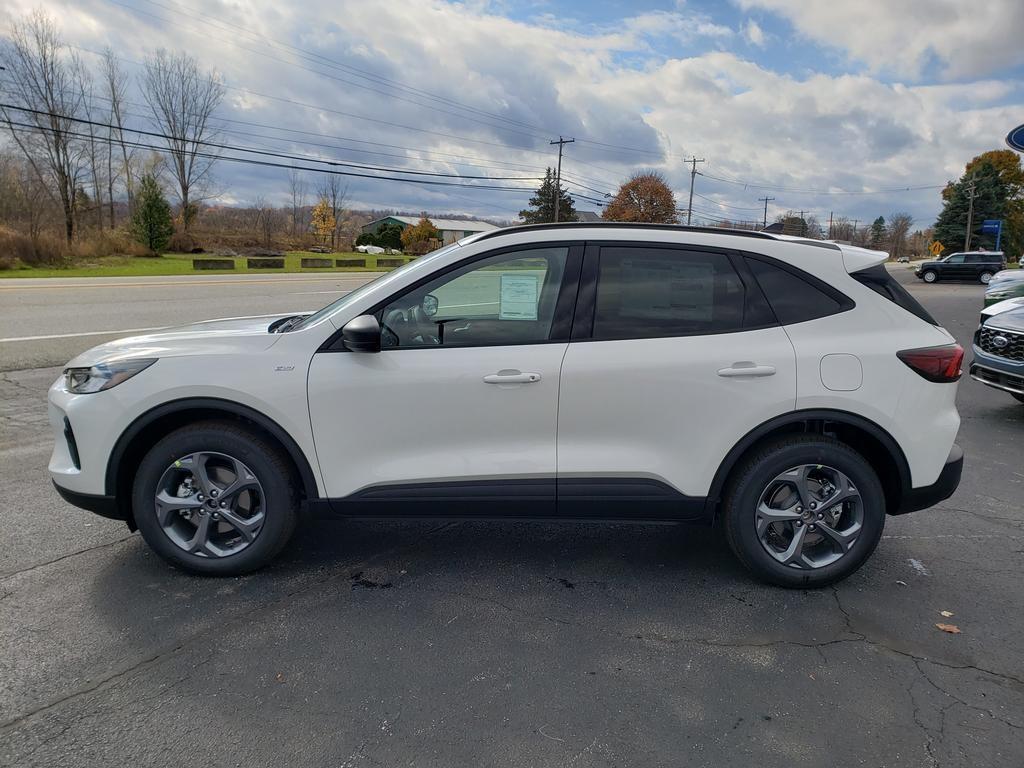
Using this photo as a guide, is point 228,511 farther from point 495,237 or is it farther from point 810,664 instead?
point 810,664

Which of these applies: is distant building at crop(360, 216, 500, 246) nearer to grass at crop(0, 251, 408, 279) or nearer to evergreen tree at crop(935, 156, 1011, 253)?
grass at crop(0, 251, 408, 279)

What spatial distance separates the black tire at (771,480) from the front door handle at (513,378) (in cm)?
114

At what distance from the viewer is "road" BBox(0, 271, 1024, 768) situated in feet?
7.77

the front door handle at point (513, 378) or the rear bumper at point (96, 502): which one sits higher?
the front door handle at point (513, 378)

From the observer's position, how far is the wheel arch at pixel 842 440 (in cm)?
328

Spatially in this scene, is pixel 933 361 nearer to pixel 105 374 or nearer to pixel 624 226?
pixel 624 226

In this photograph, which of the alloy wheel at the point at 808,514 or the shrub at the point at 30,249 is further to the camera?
the shrub at the point at 30,249

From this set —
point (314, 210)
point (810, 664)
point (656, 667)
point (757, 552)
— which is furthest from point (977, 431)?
point (314, 210)

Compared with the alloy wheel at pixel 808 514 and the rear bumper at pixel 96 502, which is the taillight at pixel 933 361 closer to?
the alloy wheel at pixel 808 514

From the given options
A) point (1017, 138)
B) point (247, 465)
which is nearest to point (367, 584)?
point (247, 465)

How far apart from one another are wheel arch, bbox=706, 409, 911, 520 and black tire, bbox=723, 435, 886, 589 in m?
0.06

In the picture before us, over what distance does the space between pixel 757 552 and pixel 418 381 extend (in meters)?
1.89

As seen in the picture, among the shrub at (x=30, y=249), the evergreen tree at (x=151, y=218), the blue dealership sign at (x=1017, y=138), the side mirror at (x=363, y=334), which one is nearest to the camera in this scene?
the side mirror at (x=363, y=334)

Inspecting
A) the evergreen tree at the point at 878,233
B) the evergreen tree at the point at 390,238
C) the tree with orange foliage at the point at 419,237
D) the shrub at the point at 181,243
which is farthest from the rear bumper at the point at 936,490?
the evergreen tree at the point at 878,233
